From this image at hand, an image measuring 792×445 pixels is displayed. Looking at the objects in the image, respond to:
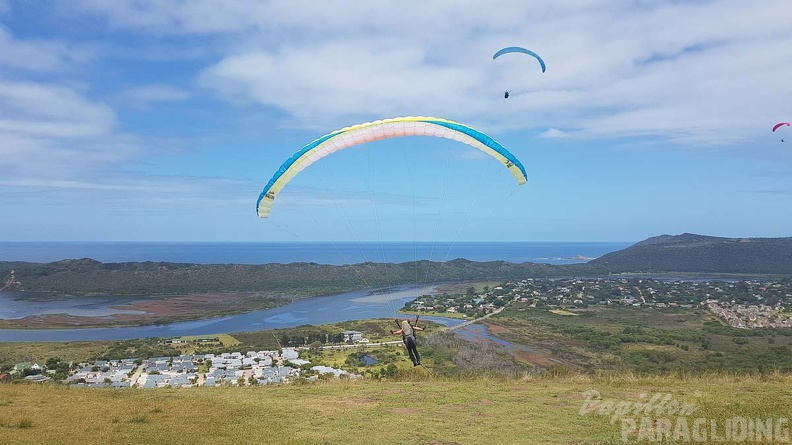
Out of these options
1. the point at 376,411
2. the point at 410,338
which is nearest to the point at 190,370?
the point at 410,338

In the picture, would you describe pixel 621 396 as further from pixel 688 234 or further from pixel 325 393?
pixel 688 234

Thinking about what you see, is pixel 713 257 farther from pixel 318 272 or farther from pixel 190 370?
pixel 190 370

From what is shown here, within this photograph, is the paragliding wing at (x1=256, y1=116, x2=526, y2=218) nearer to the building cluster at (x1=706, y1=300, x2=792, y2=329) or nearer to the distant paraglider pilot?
the distant paraglider pilot

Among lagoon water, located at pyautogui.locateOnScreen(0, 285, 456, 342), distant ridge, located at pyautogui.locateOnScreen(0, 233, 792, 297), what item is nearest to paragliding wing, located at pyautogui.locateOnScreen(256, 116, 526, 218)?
lagoon water, located at pyautogui.locateOnScreen(0, 285, 456, 342)

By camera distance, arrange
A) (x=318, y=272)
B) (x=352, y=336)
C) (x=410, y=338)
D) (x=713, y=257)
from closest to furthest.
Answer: (x=410, y=338) < (x=352, y=336) < (x=318, y=272) < (x=713, y=257)

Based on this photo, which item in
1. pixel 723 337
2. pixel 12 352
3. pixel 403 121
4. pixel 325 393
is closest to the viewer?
pixel 325 393

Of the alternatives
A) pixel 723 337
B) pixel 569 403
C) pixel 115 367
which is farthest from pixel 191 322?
pixel 569 403
